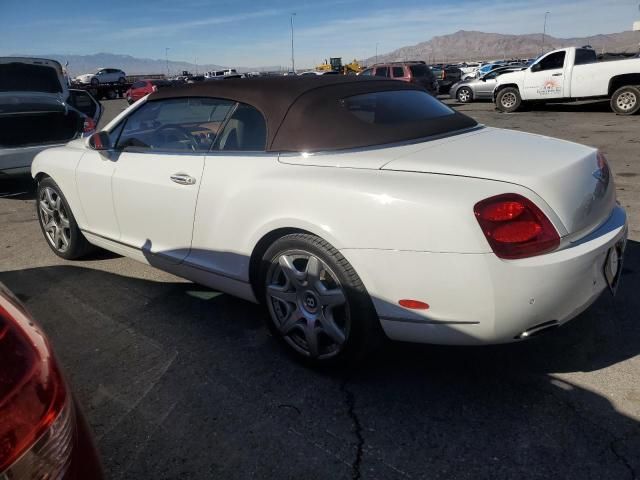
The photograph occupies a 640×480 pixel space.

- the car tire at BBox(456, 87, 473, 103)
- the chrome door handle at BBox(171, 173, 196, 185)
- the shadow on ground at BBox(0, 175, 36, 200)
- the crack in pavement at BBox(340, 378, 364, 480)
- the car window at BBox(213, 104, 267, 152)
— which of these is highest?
the car window at BBox(213, 104, 267, 152)

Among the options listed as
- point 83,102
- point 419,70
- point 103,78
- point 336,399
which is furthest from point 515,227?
point 103,78

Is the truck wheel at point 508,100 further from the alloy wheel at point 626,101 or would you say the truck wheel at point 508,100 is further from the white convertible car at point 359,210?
the white convertible car at point 359,210

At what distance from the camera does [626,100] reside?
13328mm

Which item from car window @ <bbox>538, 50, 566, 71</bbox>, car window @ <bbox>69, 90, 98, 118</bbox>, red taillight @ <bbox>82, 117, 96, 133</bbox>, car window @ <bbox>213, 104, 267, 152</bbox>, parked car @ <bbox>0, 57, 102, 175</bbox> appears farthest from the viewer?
car window @ <bbox>538, 50, 566, 71</bbox>

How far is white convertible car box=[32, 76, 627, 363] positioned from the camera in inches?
Result: 83.7

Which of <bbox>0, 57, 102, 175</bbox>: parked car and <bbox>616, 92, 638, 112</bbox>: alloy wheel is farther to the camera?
<bbox>616, 92, 638, 112</bbox>: alloy wheel

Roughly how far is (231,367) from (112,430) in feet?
2.16

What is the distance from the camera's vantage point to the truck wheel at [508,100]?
1564 cm

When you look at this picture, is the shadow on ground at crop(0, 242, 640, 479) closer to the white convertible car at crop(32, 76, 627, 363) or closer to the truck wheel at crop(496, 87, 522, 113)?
the white convertible car at crop(32, 76, 627, 363)

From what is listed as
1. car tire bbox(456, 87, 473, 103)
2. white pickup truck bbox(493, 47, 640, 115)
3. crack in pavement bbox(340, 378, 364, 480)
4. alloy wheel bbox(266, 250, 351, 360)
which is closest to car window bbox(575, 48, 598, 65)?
white pickup truck bbox(493, 47, 640, 115)

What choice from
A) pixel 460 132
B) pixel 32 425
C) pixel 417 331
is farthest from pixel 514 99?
pixel 32 425

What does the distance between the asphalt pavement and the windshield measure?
17.1ft

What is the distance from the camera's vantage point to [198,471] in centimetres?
206

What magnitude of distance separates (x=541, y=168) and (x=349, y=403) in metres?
1.39
